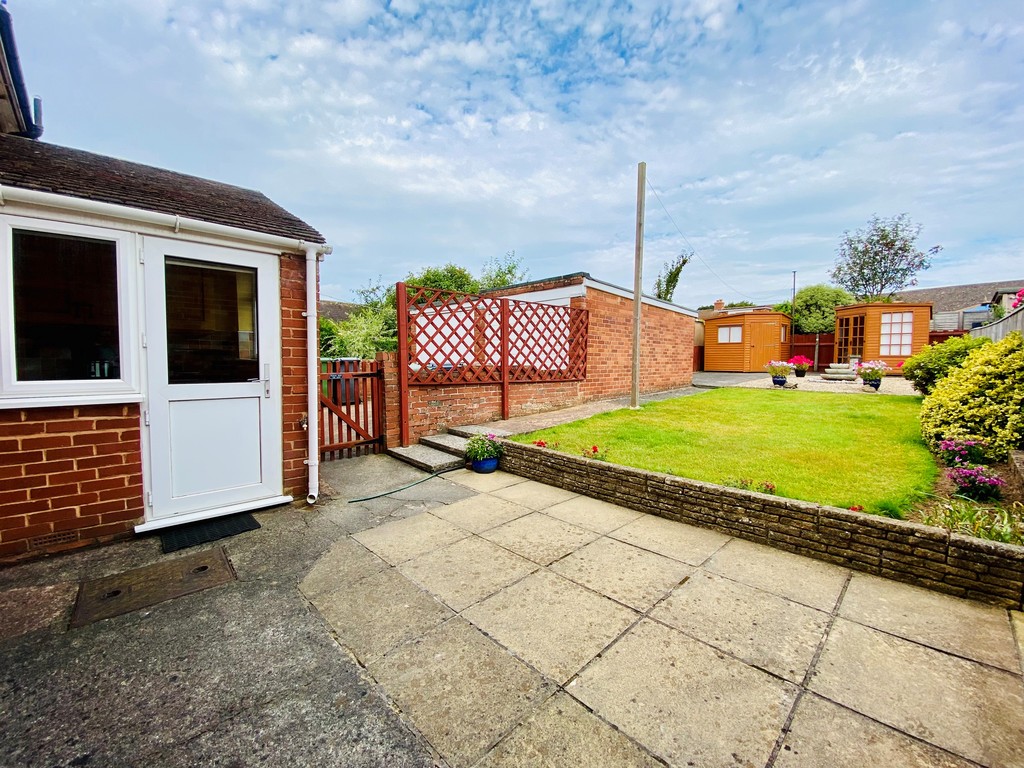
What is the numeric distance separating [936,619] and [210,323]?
555cm

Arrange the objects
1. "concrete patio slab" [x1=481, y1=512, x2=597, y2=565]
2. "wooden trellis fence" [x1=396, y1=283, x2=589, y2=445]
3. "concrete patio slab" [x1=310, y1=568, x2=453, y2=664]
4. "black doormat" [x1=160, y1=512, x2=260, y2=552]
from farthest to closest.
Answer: "wooden trellis fence" [x1=396, y1=283, x2=589, y2=445] < "black doormat" [x1=160, y1=512, x2=260, y2=552] < "concrete patio slab" [x1=481, y1=512, x2=597, y2=565] < "concrete patio slab" [x1=310, y1=568, x2=453, y2=664]

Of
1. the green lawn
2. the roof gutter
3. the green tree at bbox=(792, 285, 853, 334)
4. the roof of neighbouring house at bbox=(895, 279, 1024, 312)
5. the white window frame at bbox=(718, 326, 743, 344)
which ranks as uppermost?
the roof of neighbouring house at bbox=(895, 279, 1024, 312)

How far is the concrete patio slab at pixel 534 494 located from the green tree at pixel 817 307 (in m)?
24.2

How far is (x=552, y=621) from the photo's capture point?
225 centimetres

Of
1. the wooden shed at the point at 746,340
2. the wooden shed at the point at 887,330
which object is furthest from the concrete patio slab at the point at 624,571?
the wooden shed at the point at 746,340

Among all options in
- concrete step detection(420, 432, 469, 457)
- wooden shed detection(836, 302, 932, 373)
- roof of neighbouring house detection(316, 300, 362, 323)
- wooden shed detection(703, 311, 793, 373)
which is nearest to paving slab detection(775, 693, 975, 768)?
concrete step detection(420, 432, 469, 457)

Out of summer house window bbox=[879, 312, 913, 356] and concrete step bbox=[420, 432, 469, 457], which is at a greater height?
summer house window bbox=[879, 312, 913, 356]

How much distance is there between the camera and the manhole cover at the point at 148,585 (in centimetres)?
235

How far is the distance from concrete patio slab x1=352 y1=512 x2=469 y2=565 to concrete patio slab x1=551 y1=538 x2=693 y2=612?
39.4 inches

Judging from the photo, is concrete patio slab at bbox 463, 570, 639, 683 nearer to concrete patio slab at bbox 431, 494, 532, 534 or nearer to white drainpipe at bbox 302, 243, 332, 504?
concrete patio slab at bbox 431, 494, 532, 534

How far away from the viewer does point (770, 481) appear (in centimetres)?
378

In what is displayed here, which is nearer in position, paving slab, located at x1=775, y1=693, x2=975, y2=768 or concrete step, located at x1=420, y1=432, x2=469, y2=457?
paving slab, located at x1=775, y1=693, x2=975, y2=768

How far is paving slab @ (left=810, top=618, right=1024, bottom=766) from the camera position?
4.91 feet

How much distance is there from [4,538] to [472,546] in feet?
10.8
